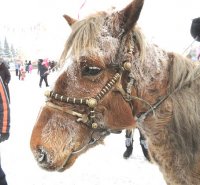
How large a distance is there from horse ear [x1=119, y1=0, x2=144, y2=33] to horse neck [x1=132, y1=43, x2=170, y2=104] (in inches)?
8.9

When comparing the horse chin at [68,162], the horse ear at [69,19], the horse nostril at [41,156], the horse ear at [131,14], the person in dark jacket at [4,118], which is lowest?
the person in dark jacket at [4,118]

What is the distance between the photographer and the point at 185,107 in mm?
2654

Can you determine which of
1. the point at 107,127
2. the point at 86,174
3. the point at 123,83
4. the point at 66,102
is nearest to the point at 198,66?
the point at 123,83

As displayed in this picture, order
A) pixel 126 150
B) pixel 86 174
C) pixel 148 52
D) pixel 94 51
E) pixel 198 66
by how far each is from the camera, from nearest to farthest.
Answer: pixel 94 51 < pixel 148 52 < pixel 198 66 < pixel 86 174 < pixel 126 150

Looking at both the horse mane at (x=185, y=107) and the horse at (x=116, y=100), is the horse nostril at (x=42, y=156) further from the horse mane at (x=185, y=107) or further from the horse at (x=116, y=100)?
the horse mane at (x=185, y=107)

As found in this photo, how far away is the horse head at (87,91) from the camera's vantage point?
7.65 ft

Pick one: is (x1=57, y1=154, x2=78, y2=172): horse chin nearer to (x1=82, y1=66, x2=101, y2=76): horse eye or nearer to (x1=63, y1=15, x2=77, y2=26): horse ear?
(x1=82, y1=66, x2=101, y2=76): horse eye

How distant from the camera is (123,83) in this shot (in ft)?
8.09

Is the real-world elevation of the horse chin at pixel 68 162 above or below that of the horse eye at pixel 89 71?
below

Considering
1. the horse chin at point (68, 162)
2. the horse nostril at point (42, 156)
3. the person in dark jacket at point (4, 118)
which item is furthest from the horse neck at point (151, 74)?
the person in dark jacket at point (4, 118)

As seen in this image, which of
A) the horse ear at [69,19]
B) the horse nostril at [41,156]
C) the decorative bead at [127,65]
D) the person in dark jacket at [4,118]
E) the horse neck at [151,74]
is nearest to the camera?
the horse nostril at [41,156]

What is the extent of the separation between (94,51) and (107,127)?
1.75 ft

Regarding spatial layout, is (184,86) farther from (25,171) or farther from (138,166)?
(25,171)

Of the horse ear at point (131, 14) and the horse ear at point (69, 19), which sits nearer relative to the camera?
the horse ear at point (131, 14)
